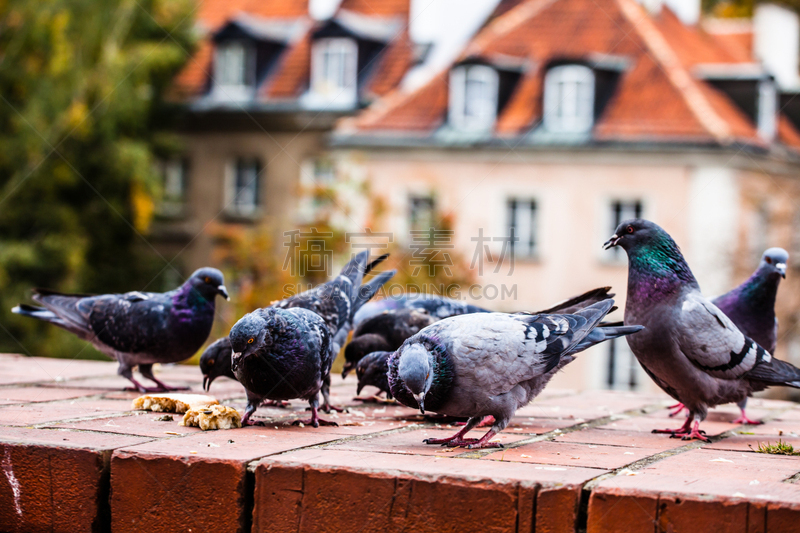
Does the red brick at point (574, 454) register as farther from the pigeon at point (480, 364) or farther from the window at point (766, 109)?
the window at point (766, 109)

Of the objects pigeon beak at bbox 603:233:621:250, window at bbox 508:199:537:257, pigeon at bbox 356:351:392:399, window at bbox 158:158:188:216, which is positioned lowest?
pigeon at bbox 356:351:392:399

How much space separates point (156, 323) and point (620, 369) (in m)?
14.2

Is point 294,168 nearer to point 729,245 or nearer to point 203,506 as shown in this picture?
point 729,245

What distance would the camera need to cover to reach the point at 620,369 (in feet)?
60.0

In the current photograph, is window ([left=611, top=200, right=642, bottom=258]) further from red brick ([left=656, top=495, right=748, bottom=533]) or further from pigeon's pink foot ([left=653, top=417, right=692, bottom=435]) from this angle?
red brick ([left=656, top=495, right=748, bottom=533])

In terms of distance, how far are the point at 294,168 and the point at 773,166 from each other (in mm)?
11263

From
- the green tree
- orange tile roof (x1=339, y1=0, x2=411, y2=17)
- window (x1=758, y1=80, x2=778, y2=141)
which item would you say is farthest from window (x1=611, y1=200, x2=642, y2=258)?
the green tree

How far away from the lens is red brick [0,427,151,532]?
11.0ft

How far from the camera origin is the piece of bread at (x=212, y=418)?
403cm

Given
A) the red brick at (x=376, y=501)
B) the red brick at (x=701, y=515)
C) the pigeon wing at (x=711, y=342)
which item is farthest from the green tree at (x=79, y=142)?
the red brick at (x=701, y=515)

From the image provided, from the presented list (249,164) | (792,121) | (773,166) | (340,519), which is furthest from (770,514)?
(249,164)

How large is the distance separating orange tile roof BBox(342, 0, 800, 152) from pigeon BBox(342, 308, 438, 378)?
14.1m

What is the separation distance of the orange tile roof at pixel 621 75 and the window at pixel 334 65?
→ 7.70 feet

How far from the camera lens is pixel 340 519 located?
10.3 feet
